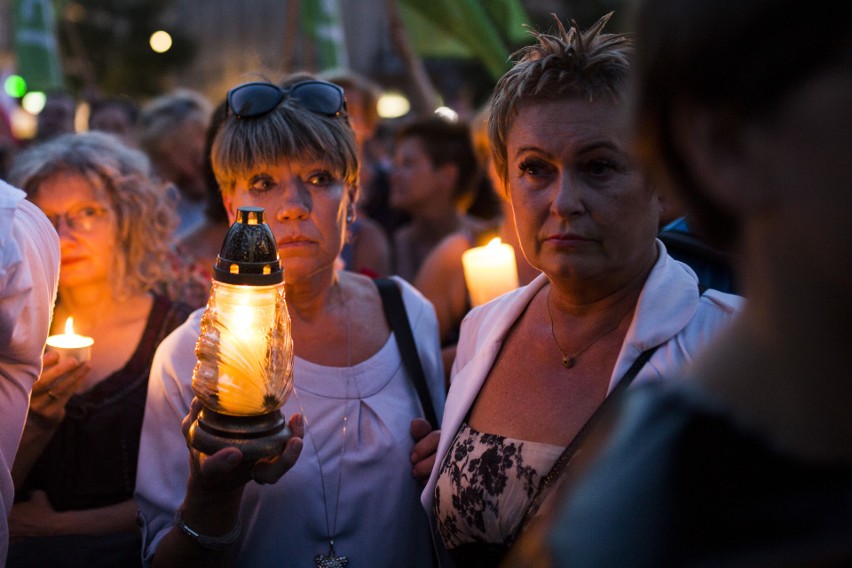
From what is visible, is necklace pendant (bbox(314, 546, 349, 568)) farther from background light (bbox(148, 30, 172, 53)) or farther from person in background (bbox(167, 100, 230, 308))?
background light (bbox(148, 30, 172, 53))

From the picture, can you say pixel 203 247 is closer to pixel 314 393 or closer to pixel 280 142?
pixel 280 142

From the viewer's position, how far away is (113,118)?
6.78m

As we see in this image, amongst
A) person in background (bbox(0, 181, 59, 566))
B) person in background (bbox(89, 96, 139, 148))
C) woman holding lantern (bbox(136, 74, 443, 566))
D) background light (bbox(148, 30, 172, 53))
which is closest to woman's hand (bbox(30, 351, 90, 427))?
woman holding lantern (bbox(136, 74, 443, 566))

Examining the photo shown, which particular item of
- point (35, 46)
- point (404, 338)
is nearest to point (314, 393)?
point (404, 338)

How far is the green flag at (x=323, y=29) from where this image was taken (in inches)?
311

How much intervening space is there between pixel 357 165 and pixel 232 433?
1.23 metres

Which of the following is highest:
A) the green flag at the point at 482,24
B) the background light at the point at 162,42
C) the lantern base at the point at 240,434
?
the background light at the point at 162,42

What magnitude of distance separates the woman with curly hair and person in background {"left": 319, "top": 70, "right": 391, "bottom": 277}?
92cm

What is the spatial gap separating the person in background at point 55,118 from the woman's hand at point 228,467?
551 centimetres

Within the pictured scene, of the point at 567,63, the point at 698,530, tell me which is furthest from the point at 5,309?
the point at 698,530

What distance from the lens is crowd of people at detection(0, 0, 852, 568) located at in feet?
2.55

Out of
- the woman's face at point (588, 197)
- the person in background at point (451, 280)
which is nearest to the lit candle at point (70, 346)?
→ the woman's face at point (588, 197)

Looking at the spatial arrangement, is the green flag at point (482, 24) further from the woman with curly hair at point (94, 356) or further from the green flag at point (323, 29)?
the woman with curly hair at point (94, 356)

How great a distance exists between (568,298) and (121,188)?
2105 millimetres
